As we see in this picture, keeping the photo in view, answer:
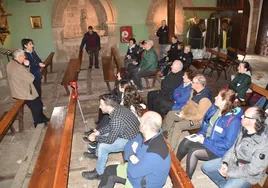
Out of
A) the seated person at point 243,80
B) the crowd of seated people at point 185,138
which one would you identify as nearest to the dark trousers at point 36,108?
the crowd of seated people at point 185,138

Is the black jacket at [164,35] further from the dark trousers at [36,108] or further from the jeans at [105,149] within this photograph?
the jeans at [105,149]

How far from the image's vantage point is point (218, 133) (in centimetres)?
296

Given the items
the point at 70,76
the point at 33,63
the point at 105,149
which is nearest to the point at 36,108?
the point at 33,63

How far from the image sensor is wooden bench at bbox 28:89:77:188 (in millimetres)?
2616

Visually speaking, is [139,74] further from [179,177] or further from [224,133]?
[179,177]

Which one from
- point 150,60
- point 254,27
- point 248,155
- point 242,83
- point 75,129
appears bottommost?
point 75,129

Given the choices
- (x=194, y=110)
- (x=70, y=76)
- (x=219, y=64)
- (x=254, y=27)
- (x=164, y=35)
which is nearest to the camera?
(x=194, y=110)

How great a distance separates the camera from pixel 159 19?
11086mm

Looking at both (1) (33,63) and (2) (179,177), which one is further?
(1) (33,63)

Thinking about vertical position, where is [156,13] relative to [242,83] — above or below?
above

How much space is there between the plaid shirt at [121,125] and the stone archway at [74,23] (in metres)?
8.17

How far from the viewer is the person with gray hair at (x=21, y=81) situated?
4.21 meters

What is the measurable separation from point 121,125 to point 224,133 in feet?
3.93

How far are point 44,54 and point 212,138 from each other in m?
9.12
